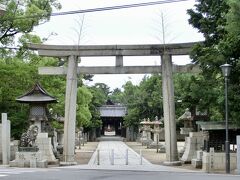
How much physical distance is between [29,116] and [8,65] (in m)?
Result: 3.68

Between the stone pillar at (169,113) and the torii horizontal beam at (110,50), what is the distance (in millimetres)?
585

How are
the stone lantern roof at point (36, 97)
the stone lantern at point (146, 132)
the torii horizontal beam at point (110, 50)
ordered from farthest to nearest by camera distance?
the stone lantern at point (146, 132) → the stone lantern roof at point (36, 97) → the torii horizontal beam at point (110, 50)

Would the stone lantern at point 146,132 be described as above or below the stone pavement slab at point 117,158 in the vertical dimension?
above

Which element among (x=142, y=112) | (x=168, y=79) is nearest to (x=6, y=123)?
(x=168, y=79)

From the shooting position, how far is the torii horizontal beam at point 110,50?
97.6 feet

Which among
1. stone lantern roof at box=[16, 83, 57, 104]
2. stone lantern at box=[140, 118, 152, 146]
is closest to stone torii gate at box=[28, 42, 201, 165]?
stone lantern roof at box=[16, 83, 57, 104]

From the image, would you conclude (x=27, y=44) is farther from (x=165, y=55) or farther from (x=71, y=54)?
(x=165, y=55)

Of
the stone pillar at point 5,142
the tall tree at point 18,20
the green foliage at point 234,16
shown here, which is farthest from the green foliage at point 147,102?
the green foliage at point 234,16

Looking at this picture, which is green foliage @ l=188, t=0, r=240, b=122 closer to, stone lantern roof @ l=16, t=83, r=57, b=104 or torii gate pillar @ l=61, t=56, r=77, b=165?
torii gate pillar @ l=61, t=56, r=77, b=165

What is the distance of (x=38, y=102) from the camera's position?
31.1 metres

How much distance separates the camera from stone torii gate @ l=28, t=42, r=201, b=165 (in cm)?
2947

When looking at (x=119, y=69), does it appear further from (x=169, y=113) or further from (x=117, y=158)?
(x=117, y=158)

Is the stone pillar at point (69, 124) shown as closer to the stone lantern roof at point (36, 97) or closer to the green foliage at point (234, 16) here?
the stone lantern roof at point (36, 97)

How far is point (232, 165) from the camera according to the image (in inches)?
978
